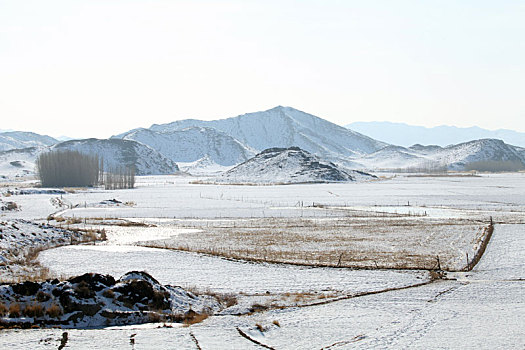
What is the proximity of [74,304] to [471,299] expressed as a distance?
44.1 ft

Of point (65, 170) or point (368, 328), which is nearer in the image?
point (368, 328)

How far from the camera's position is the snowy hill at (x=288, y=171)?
492 feet

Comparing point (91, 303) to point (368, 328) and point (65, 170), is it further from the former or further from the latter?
point (65, 170)

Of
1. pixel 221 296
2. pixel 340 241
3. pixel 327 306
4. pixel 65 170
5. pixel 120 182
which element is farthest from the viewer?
pixel 65 170

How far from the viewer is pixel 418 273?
24016mm

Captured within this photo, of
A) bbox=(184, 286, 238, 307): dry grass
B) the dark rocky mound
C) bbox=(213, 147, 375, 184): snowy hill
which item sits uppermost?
bbox=(213, 147, 375, 184): snowy hill

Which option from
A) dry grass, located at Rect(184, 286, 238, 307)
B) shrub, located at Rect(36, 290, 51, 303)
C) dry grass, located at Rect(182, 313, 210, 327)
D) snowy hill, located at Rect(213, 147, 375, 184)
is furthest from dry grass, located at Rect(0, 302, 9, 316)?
snowy hill, located at Rect(213, 147, 375, 184)

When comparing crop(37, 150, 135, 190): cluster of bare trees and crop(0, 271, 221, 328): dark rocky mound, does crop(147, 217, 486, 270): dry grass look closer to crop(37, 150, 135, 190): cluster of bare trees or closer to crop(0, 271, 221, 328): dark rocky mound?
crop(0, 271, 221, 328): dark rocky mound

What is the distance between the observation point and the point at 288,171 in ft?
535

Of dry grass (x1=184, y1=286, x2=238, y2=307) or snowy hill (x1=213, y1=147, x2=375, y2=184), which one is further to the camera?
snowy hill (x1=213, y1=147, x2=375, y2=184)

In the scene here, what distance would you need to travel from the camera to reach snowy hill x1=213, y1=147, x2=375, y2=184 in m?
150

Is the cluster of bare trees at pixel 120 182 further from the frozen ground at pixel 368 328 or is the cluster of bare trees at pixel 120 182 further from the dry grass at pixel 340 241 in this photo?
the frozen ground at pixel 368 328

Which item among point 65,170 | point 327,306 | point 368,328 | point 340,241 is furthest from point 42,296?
point 65,170

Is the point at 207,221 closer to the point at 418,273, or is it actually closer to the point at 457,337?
the point at 418,273
